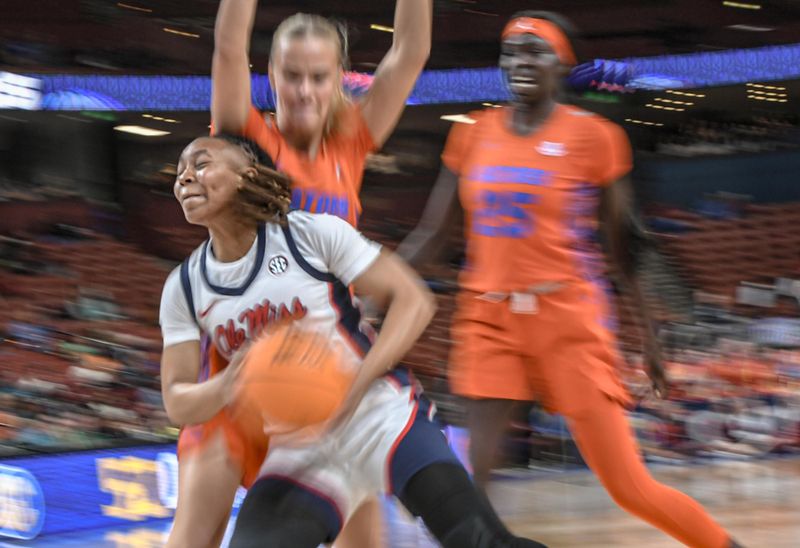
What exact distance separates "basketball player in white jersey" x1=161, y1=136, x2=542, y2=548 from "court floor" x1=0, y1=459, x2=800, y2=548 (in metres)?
2.73

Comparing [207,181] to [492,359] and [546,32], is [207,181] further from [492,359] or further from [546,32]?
[546,32]

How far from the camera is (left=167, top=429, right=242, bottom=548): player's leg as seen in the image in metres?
2.35

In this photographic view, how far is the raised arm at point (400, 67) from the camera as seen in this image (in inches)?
112

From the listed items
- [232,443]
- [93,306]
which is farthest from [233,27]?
[93,306]

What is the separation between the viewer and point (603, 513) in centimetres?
601

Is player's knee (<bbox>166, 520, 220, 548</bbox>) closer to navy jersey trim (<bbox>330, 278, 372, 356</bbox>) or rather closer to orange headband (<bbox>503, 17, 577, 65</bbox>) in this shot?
navy jersey trim (<bbox>330, 278, 372, 356</bbox>)

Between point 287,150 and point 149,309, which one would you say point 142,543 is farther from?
point 149,309

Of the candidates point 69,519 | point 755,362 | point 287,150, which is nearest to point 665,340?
point 755,362

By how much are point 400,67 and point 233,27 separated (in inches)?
19.8

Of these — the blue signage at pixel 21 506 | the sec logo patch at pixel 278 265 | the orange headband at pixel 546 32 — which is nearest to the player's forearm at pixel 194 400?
the sec logo patch at pixel 278 265

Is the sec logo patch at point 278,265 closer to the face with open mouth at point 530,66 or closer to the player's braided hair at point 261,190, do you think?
the player's braided hair at point 261,190

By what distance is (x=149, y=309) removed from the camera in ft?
40.9

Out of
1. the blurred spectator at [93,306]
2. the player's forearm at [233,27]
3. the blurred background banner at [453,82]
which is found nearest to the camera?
the player's forearm at [233,27]

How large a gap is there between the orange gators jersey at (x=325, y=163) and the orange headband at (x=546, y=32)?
0.64 meters
